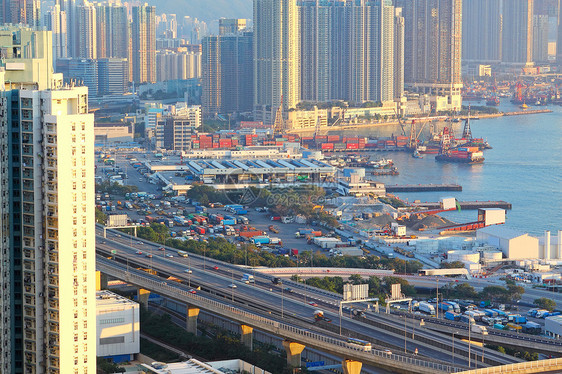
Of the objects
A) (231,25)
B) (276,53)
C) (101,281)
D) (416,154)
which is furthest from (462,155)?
(101,281)

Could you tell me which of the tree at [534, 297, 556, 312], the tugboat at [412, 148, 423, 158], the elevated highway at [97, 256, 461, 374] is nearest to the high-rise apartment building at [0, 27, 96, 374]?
the elevated highway at [97, 256, 461, 374]

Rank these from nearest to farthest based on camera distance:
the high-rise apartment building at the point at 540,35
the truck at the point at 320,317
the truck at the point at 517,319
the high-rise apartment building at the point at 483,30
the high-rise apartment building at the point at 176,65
→ the truck at the point at 320,317
the truck at the point at 517,319
the high-rise apartment building at the point at 176,65
the high-rise apartment building at the point at 483,30
the high-rise apartment building at the point at 540,35

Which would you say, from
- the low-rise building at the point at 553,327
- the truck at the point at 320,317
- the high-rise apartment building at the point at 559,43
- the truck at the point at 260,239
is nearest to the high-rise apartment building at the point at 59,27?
the high-rise apartment building at the point at 559,43

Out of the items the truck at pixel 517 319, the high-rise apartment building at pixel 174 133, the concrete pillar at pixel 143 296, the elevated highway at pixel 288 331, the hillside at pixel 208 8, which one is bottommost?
the truck at pixel 517 319

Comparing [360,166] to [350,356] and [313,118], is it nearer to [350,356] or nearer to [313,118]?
[313,118]

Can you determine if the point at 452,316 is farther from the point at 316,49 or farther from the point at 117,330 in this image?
the point at 316,49

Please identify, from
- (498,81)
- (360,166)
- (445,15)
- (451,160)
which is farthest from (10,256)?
(498,81)

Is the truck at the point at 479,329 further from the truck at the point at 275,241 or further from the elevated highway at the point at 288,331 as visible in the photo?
the truck at the point at 275,241
